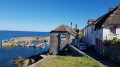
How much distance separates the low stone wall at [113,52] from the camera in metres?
14.6

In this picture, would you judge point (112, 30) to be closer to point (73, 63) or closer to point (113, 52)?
point (113, 52)

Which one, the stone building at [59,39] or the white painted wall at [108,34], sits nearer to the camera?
the white painted wall at [108,34]

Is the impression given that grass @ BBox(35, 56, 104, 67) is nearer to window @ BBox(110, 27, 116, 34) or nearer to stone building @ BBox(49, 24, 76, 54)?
window @ BBox(110, 27, 116, 34)

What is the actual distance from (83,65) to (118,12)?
43.4ft

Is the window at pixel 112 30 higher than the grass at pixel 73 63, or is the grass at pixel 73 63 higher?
the window at pixel 112 30

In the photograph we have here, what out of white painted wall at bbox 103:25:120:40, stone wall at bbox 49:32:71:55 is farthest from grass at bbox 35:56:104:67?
stone wall at bbox 49:32:71:55

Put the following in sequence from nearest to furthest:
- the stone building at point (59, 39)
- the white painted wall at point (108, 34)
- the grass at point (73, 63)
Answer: the grass at point (73, 63)
the white painted wall at point (108, 34)
the stone building at point (59, 39)

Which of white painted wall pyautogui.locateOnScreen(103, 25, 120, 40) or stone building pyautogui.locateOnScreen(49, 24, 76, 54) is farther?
stone building pyautogui.locateOnScreen(49, 24, 76, 54)

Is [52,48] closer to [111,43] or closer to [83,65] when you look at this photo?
[111,43]

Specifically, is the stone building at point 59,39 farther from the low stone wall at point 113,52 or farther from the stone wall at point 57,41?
the low stone wall at point 113,52

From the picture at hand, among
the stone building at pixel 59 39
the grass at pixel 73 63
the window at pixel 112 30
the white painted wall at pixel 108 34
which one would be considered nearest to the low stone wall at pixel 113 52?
the white painted wall at pixel 108 34

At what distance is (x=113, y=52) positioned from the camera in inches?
618

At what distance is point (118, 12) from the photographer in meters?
18.7

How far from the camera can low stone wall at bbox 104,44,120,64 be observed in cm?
1465
